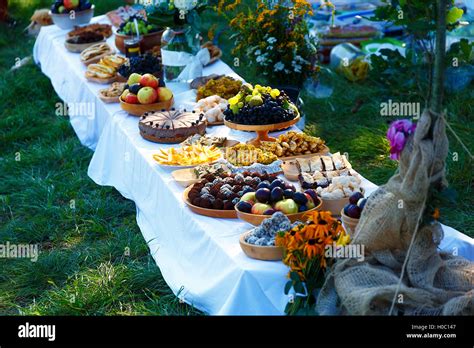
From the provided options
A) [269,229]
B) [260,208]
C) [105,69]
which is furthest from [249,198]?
[105,69]

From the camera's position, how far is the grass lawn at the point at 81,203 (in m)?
4.68

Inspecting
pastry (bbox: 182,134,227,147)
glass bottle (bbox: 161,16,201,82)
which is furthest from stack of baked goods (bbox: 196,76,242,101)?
pastry (bbox: 182,134,227,147)

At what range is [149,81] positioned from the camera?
616 centimetres

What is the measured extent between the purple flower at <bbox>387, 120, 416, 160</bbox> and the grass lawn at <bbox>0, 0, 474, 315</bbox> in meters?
0.96

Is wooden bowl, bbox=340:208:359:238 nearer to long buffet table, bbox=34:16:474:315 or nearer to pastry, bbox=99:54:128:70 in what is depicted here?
long buffet table, bbox=34:16:474:315

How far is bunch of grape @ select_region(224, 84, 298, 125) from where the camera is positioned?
5199 mm

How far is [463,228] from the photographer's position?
17.7ft

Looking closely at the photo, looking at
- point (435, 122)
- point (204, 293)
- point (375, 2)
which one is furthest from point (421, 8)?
point (375, 2)

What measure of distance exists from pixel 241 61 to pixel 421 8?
18.0 ft

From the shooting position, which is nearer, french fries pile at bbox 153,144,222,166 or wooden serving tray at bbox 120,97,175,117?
french fries pile at bbox 153,144,222,166

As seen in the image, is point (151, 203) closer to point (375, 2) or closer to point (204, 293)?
point (204, 293)

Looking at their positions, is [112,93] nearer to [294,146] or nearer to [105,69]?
[105,69]

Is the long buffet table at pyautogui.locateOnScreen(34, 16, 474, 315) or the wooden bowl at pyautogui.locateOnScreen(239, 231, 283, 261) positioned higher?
the wooden bowl at pyautogui.locateOnScreen(239, 231, 283, 261)

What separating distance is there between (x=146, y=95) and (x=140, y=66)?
0.78 m
